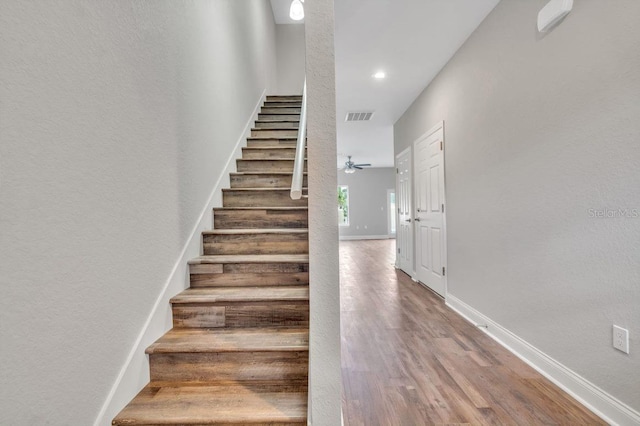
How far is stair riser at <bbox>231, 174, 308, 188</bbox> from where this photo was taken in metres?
2.67

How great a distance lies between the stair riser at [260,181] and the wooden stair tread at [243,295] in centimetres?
110

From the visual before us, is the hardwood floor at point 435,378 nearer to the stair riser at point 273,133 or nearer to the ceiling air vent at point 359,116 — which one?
the stair riser at point 273,133

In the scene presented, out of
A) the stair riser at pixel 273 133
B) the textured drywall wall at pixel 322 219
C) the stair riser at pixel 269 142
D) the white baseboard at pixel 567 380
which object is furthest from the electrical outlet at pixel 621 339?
the stair riser at pixel 273 133

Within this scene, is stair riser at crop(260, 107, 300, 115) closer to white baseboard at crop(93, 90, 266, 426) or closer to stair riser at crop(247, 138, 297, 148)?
stair riser at crop(247, 138, 297, 148)

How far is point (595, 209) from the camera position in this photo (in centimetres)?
160

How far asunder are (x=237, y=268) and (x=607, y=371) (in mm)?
2056

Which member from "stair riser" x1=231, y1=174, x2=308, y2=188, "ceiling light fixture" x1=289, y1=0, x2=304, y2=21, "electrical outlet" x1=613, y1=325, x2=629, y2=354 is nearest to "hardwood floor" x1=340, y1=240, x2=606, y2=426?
"electrical outlet" x1=613, y1=325, x2=629, y2=354

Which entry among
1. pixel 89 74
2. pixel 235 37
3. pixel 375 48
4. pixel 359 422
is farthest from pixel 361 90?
pixel 359 422

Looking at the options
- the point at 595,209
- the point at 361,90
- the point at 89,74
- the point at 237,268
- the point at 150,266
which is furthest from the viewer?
the point at 361,90

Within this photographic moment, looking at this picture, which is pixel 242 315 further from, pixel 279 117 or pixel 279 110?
pixel 279 110

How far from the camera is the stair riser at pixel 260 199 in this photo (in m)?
2.48

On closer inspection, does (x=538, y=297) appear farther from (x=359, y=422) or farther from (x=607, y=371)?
(x=359, y=422)

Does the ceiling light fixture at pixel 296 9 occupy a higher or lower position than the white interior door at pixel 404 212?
higher

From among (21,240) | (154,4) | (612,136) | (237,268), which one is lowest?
(237,268)
